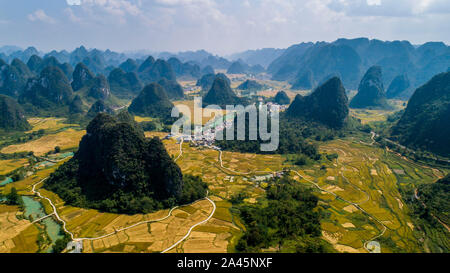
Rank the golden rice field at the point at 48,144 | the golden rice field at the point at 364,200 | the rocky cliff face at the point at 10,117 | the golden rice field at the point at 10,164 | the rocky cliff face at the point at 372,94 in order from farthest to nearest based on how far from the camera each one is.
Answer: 1. the rocky cliff face at the point at 372,94
2. the rocky cliff face at the point at 10,117
3. the golden rice field at the point at 48,144
4. the golden rice field at the point at 10,164
5. the golden rice field at the point at 364,200

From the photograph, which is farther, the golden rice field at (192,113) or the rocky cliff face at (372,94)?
the rocky cliff face at (372,94)

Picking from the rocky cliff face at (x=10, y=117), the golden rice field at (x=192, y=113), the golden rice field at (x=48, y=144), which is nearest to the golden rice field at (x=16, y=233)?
the golden rice field at (x=48, y=144)

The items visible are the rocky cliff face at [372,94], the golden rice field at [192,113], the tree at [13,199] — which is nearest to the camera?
the tree at [13,199]

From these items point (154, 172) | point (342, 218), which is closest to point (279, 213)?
point (342, 218)

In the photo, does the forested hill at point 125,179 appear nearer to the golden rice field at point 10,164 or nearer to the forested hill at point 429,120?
the golden rice field at point 10,164

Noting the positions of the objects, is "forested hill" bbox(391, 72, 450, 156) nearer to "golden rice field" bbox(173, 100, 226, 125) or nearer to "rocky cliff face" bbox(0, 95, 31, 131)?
"golden rice field" bbox(173, 100, 226, 125)

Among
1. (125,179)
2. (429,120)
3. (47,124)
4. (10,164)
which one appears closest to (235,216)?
(125,179)

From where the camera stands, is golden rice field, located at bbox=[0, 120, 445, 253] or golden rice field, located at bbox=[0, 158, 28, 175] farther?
golden rice field, located at bbox=[0, 158, 28, 175]

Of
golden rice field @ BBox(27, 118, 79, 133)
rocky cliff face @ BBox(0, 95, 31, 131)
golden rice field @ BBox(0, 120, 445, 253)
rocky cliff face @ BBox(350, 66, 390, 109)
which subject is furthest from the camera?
rocky cliff face @ BBox(350, 66, 390, 109)

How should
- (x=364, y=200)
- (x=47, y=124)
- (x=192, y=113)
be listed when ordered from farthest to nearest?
(x=192, y=113) → (x=47, y=124) → (x=364, y=200)

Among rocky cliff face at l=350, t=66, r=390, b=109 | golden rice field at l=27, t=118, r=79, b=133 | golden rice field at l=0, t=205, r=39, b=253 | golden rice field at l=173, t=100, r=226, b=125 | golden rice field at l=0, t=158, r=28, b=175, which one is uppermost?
rocky cliff face at l=350, t=66, r=390, b=109

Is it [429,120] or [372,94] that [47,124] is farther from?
[372,94]

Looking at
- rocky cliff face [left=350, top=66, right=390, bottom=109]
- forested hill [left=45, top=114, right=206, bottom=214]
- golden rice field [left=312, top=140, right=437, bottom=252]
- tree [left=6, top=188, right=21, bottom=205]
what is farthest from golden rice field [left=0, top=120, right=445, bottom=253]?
rocky cliff face [left=350, top=66, right=390, bottom=109]
